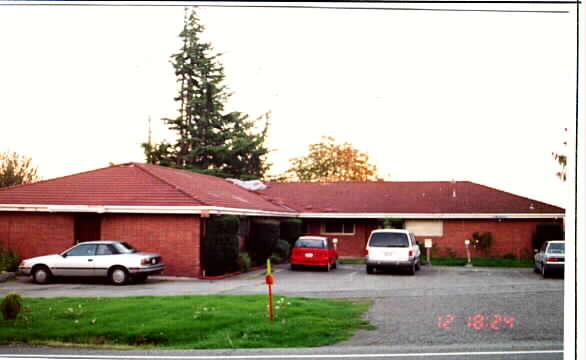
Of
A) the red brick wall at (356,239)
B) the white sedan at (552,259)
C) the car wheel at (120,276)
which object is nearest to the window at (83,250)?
the car wheel at (120,276)

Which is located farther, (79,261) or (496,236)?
(496,236)

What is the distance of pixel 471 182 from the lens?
2975cm

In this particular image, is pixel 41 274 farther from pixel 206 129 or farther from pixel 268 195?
pixel 206 129

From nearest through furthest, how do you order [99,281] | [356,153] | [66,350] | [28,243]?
[66,350]
[28,243]
[99,281]
[356,153]

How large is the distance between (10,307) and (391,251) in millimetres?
12910

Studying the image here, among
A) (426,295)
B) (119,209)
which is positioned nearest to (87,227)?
(119,209)

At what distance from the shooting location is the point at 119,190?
1923 centimetres

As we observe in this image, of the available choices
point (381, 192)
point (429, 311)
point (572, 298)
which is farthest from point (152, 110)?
point (572, 298)

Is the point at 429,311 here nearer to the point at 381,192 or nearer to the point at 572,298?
the point at 572,298

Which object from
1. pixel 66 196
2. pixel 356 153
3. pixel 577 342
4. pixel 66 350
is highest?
pixel 356 153

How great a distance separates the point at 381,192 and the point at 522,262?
34.5 feet

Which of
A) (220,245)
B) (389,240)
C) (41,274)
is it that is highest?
(389,240)

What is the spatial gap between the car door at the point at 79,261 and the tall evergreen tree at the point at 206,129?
16526 millimetres

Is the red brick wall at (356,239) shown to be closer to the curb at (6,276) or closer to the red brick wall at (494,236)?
the red brick wall at (494,236)
